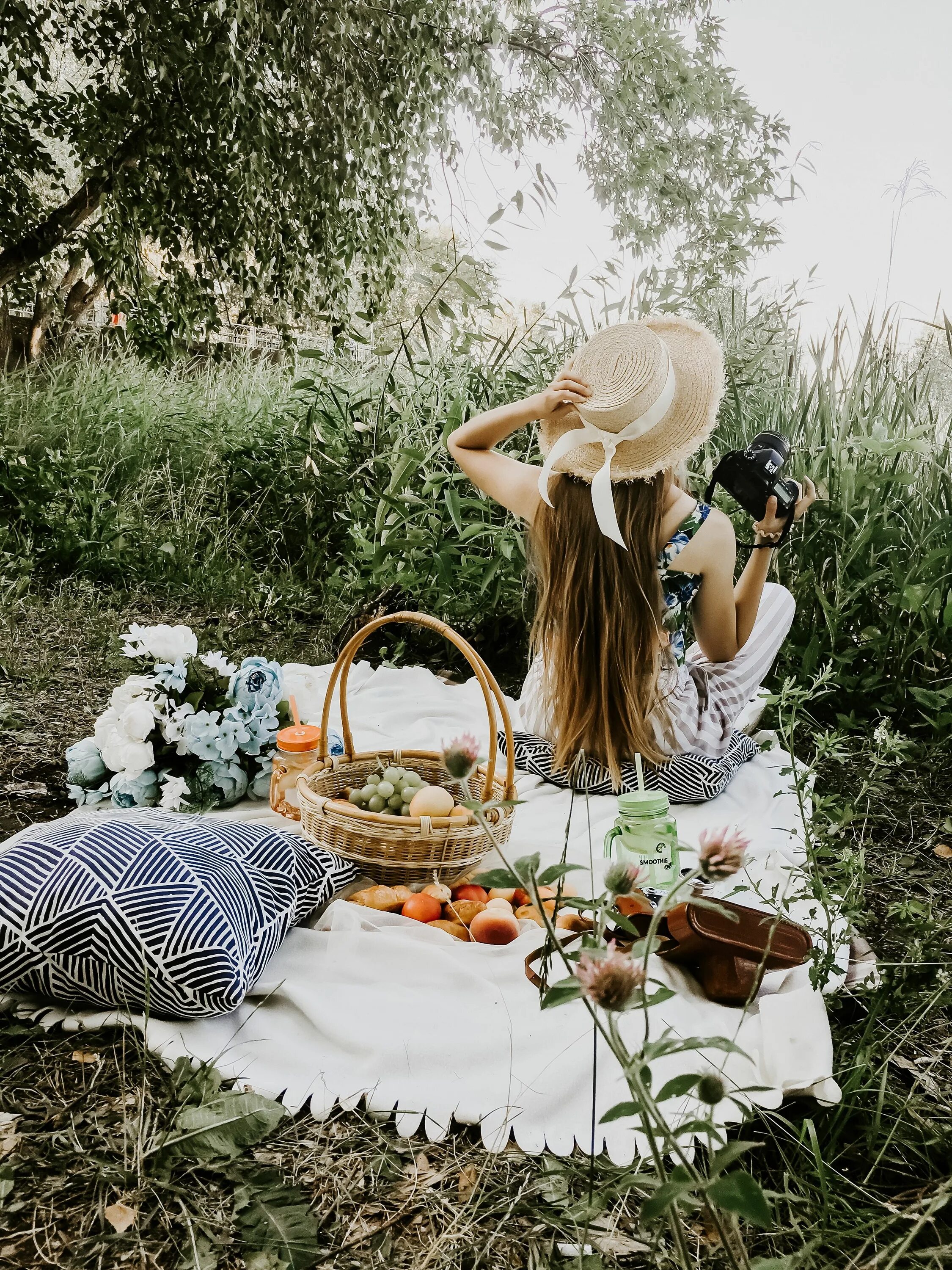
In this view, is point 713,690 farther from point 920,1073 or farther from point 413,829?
point 920,1073

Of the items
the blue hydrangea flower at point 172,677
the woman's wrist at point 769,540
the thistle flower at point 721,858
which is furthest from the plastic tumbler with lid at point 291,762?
the thistle flower at point 721,858

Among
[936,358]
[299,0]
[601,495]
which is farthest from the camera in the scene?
[299,0]

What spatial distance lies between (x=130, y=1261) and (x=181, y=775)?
4.01ft

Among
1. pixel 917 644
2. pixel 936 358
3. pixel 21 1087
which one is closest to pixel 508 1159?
pixel 21 1087

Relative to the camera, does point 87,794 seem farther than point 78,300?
No

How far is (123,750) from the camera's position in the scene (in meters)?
1.96

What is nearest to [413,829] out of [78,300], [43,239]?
[43,239]

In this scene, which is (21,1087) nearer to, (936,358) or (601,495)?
(601,495)

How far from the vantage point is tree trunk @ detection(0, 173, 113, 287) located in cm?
499

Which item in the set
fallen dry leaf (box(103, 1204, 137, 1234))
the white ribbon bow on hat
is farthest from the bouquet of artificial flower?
fallen dry leaf (box(103, 1204, 137, 1234))

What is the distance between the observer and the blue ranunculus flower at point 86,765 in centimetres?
204

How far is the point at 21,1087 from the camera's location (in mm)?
1185

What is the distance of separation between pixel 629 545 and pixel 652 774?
572mm

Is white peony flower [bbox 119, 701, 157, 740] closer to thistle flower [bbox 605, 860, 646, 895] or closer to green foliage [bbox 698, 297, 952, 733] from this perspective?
thistle flower [bbox 605, 860, 646, 895]
